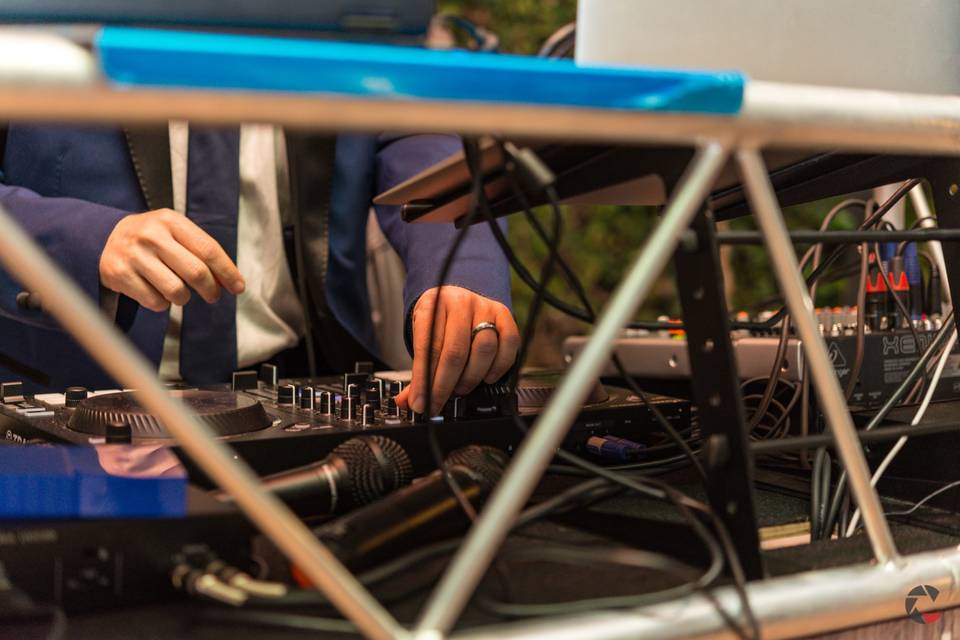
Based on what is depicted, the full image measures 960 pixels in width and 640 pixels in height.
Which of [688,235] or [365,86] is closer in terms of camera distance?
[365,86]

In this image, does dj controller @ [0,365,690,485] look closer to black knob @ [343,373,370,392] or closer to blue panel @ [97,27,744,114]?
black knob @ [343,373,370,392]

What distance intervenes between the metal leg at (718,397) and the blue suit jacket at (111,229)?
58 cm

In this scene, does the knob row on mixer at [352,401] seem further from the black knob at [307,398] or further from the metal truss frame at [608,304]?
the metal truss frame at [608,304]

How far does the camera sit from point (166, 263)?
39.3 inches

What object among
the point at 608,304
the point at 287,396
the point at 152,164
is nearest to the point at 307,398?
the point at 287,396

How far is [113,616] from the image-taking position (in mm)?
521

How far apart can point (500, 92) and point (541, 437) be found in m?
0.16

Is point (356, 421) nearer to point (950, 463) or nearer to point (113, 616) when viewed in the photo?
point (113, 616)

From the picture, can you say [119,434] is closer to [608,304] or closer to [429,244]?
[608,304]

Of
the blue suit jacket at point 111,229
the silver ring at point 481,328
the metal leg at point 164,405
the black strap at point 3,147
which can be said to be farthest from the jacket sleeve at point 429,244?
the metal leg at point 164,405

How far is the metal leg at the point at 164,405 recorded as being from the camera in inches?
16.0

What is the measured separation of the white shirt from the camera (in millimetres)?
1515

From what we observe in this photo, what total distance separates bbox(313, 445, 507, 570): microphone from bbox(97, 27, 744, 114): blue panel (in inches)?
9.5

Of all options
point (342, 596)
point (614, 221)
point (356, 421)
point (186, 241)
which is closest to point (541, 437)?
point (342, 596)
